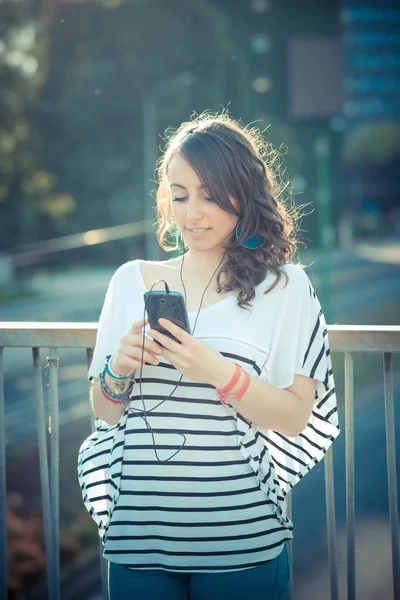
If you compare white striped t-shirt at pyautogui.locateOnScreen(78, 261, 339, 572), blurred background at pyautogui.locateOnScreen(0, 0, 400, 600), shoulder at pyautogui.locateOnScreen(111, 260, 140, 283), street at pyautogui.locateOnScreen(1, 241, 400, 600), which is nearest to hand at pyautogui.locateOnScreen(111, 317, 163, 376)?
white striped t-shirt at pyautogui.locateOnScreen(78, 261, 339, 572)

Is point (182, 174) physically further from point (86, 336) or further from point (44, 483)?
point (44, 483)

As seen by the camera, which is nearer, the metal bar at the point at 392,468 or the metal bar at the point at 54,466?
the metal bar at the point at 392,468

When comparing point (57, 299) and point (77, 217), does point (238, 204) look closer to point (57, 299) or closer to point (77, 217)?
point (57, 299)

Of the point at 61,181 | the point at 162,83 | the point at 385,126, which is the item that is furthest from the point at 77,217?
the point at 385,126

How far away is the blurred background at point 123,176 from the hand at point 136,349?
1.88 meters

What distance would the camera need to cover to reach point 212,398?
1887 mm

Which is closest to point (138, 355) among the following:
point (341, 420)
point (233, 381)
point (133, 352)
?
point (133, 352)

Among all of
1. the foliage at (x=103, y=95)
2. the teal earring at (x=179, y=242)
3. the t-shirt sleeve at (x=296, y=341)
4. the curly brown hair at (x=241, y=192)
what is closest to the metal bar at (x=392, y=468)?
the t-shirt sleeve at (x=296, y=341)

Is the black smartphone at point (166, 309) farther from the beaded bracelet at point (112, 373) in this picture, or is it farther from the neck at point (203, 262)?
the neck at point (203, 262)

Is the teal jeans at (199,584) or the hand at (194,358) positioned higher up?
A: the hand at (194,358)

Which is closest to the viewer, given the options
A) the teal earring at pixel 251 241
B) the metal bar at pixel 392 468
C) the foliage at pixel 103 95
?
the teal earring at pixel 251 241

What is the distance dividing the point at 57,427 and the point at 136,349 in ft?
2.56

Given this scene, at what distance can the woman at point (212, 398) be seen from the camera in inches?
72.9

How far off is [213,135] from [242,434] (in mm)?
820
